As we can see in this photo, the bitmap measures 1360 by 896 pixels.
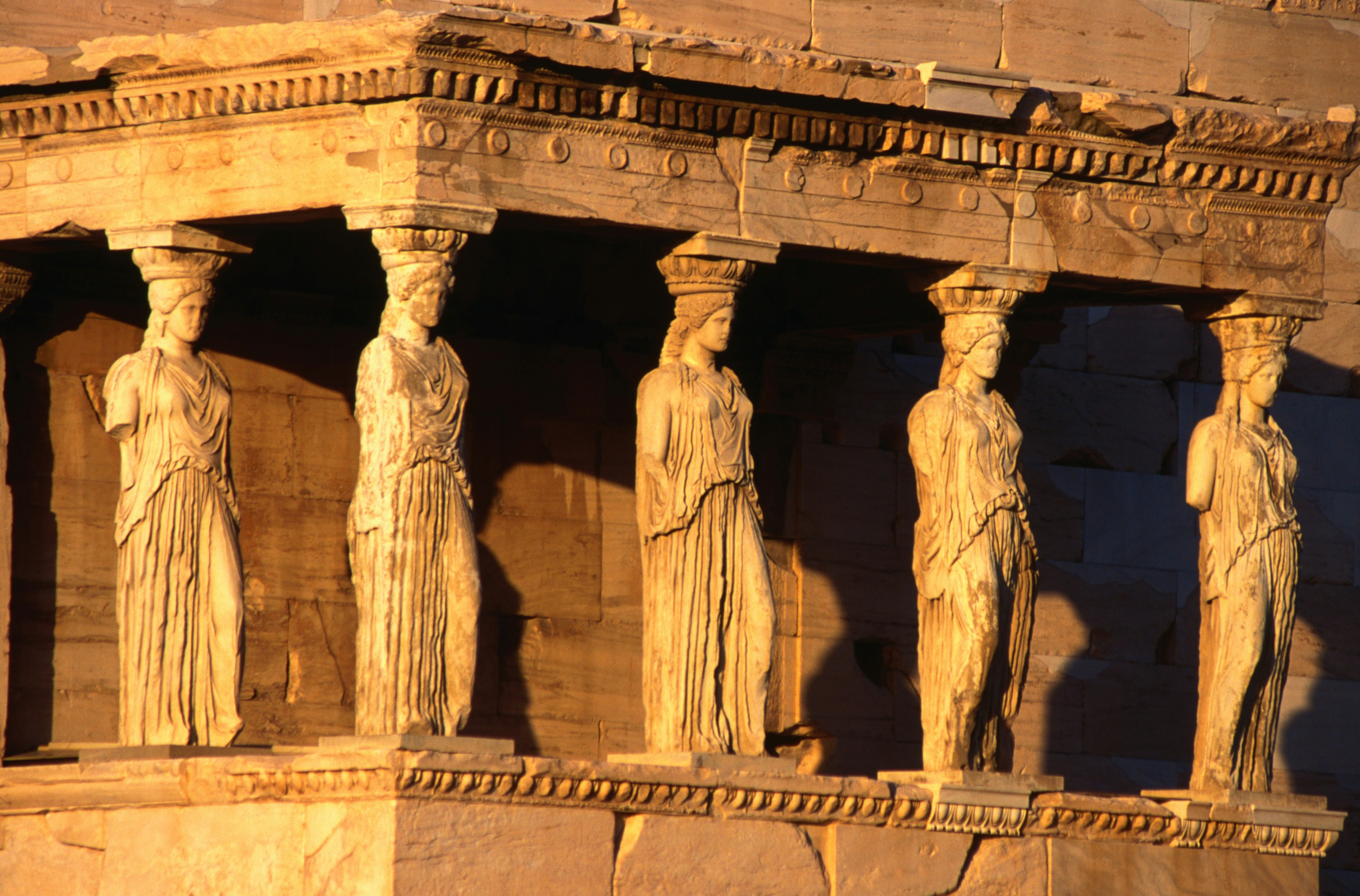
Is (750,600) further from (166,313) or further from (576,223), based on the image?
(166,313)

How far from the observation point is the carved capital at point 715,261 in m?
10.8

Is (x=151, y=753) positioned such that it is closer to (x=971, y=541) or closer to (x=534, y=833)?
(x=534, y=833)

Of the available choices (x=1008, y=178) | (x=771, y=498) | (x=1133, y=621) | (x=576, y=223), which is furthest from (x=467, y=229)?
(x=1133, y=621)

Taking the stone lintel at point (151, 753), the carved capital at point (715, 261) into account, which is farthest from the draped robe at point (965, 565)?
the stone lintel at point (151, 753)

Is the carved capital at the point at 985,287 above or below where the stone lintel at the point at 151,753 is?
above

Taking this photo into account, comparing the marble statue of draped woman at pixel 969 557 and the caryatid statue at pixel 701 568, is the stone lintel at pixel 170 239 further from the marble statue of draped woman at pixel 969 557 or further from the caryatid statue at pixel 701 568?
the marble statue of draped woman at pixel 969 557

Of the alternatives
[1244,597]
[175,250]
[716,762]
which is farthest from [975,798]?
[175,250]

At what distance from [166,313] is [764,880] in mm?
2965

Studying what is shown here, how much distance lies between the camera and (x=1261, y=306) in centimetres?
1183

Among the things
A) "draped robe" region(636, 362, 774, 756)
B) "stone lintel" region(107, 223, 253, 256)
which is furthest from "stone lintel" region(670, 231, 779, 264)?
"stone lintel" region(107, 223, 253, 256)

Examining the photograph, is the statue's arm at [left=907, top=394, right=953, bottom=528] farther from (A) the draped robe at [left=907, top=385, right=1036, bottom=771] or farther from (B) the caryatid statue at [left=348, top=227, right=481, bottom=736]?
(B) the caryatid statue at [left=348, top=227, right=481, bottom=736]

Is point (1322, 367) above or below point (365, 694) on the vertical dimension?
above

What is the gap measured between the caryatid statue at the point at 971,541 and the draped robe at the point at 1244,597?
808 mm

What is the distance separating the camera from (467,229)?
33.7 feet
